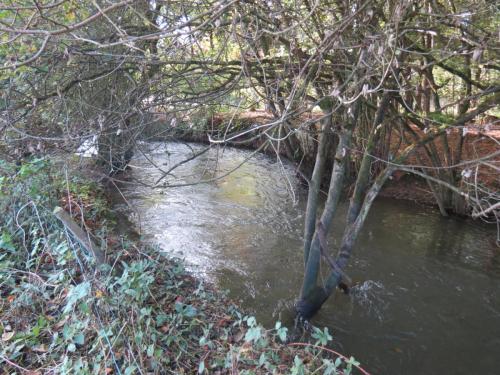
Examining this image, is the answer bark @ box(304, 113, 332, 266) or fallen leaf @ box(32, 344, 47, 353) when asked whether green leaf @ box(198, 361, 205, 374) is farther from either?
bark @ box(304, 113, 332, 266)

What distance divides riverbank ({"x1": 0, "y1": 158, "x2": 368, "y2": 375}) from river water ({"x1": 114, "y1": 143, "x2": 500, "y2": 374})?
116 cm

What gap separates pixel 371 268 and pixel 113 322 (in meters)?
4.69

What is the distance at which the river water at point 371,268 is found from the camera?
15.9 ft

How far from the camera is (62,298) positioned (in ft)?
12.2

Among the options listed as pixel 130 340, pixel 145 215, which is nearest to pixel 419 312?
pixel 130 340

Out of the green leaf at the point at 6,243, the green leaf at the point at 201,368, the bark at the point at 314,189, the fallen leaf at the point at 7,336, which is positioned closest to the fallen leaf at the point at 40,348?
the fallen leaf at the point at 7,336

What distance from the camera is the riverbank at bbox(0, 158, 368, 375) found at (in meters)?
3.03

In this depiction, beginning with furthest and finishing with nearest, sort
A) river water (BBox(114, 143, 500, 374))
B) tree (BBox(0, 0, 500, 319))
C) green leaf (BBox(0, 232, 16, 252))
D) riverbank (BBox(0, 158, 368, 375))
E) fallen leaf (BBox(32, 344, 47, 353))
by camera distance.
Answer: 1. river water (BBox(114, 143, 500, 374))
2. green leaf (BBox(0, 232, 16, 252))
3. tree (BBox(0, 0, 500, 319))
4. fallen leaf (BBox(32, 344, 47, 353))
5. riverbank (BBox(0, 158, 368, 375))

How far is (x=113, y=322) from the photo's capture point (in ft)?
10.6

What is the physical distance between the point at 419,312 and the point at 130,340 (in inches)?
159

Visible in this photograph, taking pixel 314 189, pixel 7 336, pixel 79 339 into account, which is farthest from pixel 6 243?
pixel 314 189

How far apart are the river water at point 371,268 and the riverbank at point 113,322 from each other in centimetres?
116

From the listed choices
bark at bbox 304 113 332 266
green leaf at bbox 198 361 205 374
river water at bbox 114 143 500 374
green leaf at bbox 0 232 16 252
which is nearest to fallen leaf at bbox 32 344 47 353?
green leaf at bbox 198 361 205 374

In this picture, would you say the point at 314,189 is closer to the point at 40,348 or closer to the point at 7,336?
the point at 40,348
